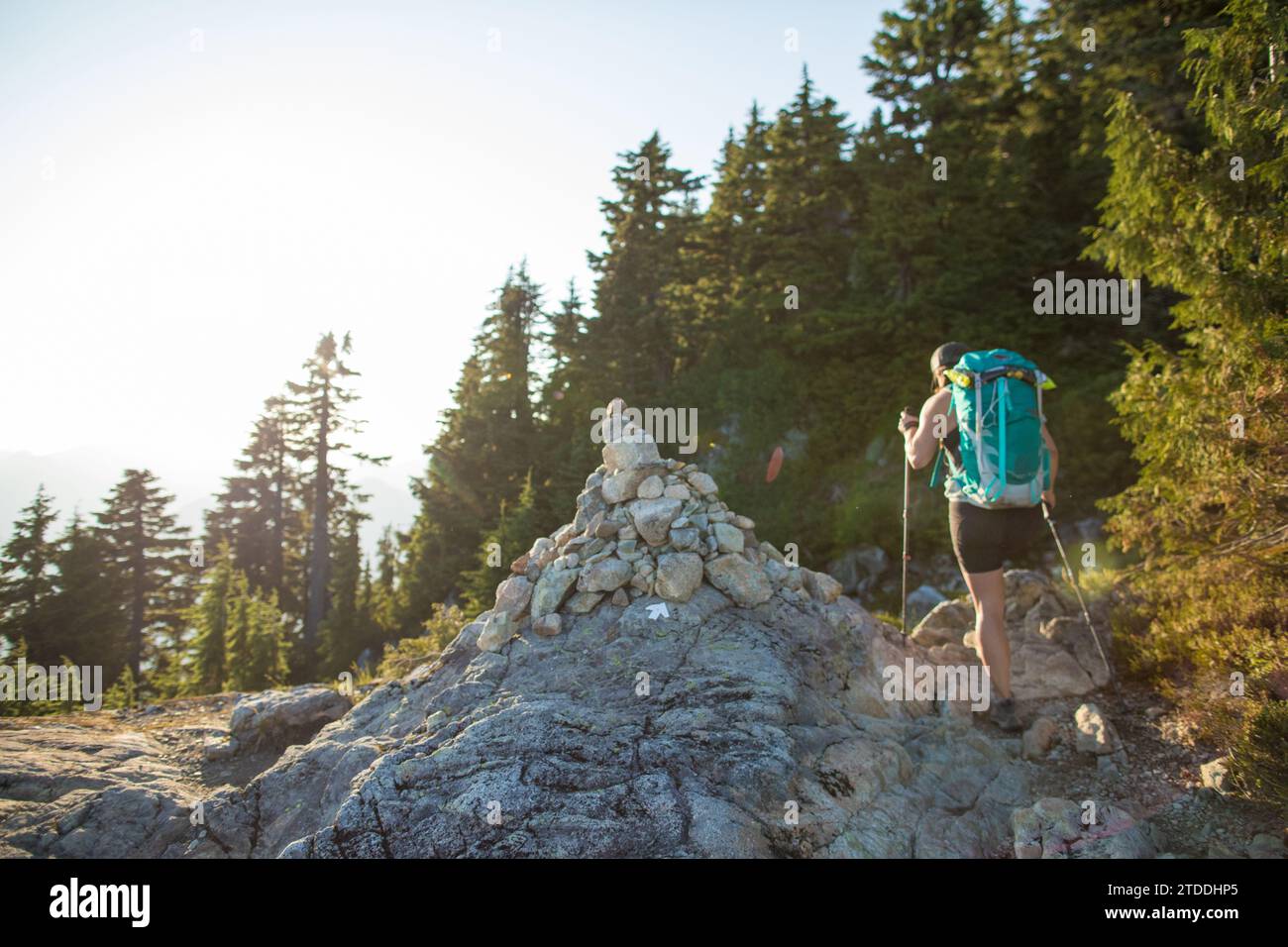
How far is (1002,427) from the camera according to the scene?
491 centimetres

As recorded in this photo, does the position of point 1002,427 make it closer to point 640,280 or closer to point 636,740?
point 636,740

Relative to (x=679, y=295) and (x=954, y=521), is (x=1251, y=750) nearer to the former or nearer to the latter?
(x=954, y=521)

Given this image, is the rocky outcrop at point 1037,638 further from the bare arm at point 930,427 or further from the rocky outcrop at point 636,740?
the bare arm at point 930,427

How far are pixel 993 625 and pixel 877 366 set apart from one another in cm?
1712

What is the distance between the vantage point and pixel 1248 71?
577 centimetres

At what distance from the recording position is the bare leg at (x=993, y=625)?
5.31 m

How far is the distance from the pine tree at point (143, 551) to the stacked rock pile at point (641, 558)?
30.9m

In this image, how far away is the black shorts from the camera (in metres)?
5.14

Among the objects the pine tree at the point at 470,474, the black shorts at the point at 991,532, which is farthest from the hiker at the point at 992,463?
the pine tree at the point at 470,474

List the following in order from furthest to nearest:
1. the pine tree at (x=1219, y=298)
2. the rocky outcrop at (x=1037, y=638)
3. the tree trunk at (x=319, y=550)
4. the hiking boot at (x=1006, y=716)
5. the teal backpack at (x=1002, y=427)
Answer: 1. the tree trunk at (x=319, y=550)
2. the rocky outcrop at (x=1037, y=638)
3. the pine tree at (x=1219, y=298)
4. the hiking boot at (x=1006, y=716)
5. the teal backpack at (x=1002, y=427)

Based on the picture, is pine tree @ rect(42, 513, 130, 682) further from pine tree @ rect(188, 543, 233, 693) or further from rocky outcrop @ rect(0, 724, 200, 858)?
rocky outcrop @ rect(0, 724, 200, 858)

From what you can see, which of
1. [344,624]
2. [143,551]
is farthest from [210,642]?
[143,551]
